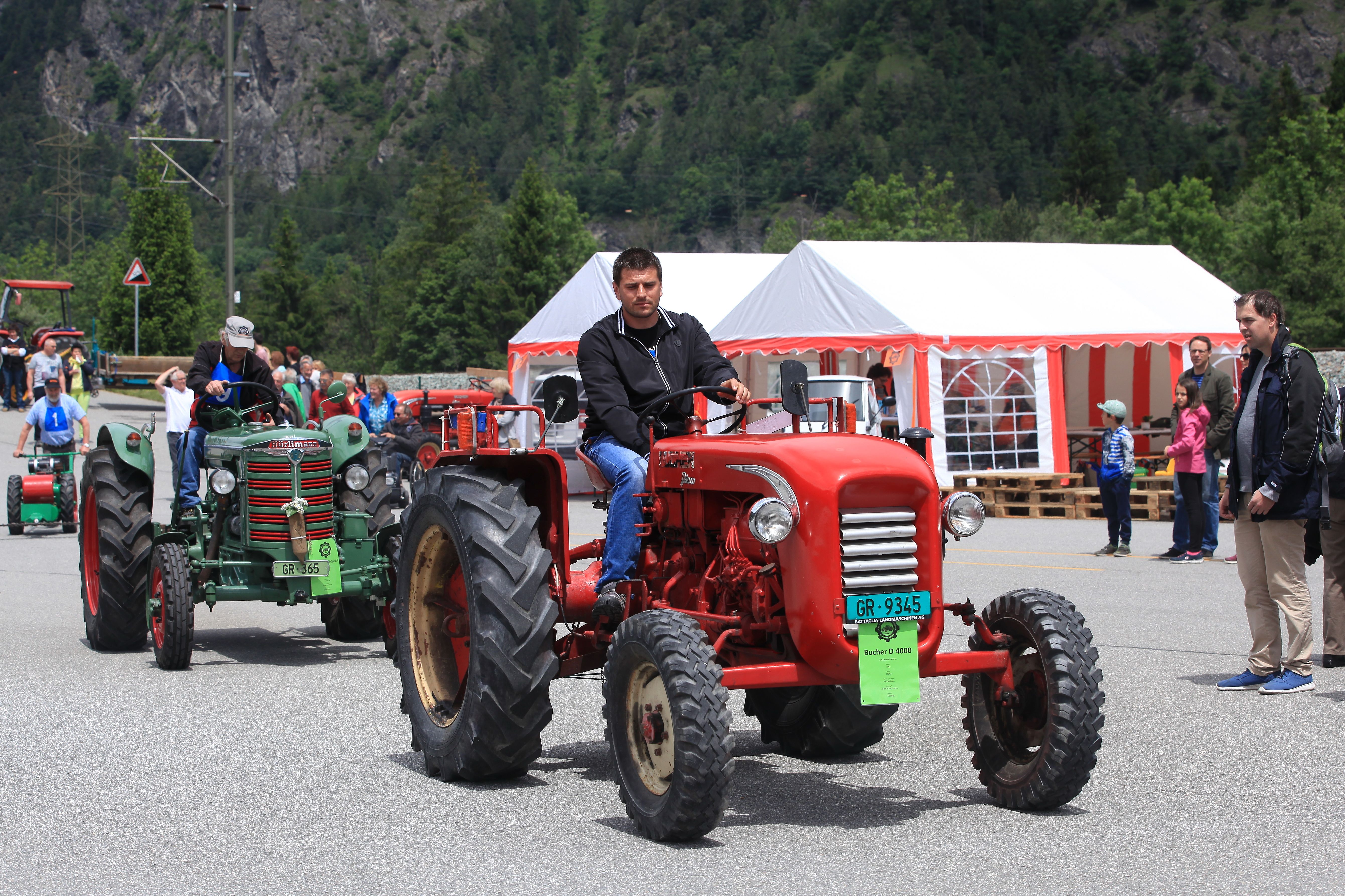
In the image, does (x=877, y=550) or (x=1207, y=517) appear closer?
(x=877, y=550)

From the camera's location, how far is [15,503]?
58.1 ft

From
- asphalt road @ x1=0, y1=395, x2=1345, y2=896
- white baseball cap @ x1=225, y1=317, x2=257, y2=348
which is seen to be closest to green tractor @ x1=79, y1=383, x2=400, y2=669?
white baseball cap @ x1=225, y1=317, x2=257, y2=348

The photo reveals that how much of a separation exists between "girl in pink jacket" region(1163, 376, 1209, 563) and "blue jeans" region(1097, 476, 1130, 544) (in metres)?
0.65

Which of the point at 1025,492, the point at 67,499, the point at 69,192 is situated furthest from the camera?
the point at 69,192

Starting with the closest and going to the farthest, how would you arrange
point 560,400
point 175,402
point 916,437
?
point 916,437
point 560,400
point 175,402

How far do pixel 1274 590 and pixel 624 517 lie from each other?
13.6ft

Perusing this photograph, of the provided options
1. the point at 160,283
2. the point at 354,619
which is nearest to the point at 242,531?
the point at 354,619

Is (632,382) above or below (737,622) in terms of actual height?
above

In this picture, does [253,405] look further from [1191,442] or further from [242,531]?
[1191,442]

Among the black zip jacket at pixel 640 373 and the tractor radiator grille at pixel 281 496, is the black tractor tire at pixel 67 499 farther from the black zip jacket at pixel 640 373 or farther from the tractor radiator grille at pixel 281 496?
the black zip jacket at pixel 640 373

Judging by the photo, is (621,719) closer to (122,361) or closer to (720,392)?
(720,392)

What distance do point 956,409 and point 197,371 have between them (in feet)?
44.3

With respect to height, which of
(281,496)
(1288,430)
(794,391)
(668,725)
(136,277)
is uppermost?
(136,277)

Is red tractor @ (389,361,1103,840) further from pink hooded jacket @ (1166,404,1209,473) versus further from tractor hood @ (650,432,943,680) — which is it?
pink hooded jacket @ (1166,404,1209,473)
